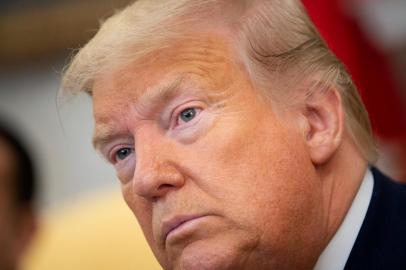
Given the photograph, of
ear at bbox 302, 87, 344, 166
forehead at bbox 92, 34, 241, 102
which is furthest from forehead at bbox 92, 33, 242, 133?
ear at bbox 302, 87, 344, 166

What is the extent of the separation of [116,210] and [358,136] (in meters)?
1.14

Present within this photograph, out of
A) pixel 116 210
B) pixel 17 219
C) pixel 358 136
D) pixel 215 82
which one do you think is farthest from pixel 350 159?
pixel 17 219

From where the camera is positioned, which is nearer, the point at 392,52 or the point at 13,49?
the point at 392,52

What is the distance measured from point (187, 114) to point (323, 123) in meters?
0.26

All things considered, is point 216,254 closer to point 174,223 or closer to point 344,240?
point 174,223

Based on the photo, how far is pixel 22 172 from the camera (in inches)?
104

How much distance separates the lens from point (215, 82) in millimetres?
1403

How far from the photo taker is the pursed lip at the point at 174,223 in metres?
1.34

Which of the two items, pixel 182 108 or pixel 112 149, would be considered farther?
pixel 112 149

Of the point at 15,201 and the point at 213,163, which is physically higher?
the point at 15,201

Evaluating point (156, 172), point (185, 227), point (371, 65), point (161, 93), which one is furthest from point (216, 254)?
point (371, 65)

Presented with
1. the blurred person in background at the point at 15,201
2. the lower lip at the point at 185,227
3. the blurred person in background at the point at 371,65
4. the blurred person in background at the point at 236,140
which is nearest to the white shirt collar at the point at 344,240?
the blurred person in background at the point at 236,140

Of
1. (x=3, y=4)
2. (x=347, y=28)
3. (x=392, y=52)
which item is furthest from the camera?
(x=3, y=4)

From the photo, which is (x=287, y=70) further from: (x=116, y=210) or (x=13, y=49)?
(x=13, y=49)
